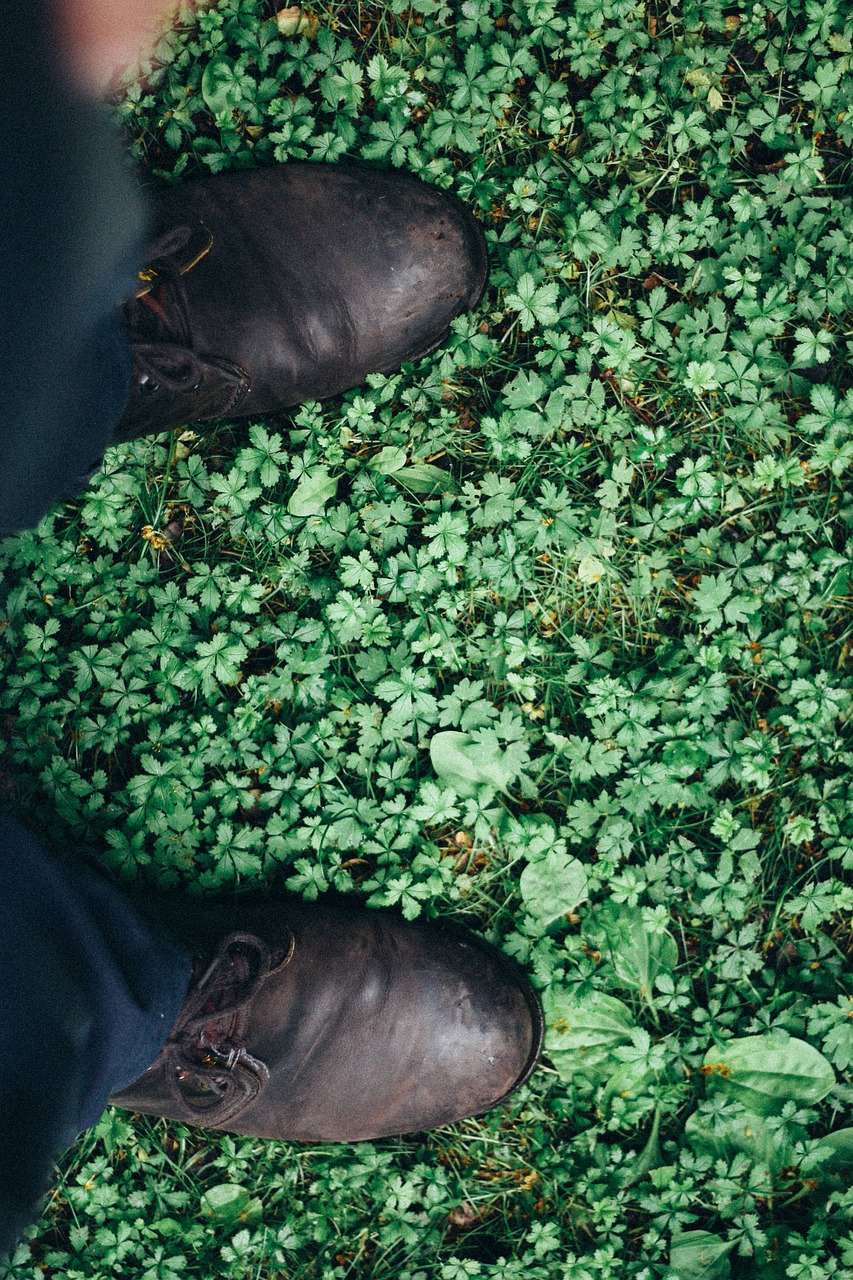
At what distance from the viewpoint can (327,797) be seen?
268 centimetres

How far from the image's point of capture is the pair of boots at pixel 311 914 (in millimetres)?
2436

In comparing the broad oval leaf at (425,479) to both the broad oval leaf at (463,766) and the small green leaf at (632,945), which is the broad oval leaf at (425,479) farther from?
the small green leaf at (632,945)

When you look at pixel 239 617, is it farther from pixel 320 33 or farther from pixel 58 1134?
pixel 320 33

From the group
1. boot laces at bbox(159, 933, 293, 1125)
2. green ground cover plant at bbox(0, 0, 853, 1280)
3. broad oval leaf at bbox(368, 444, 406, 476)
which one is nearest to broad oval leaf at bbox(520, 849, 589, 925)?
green ground cover plant at bbox(0, 0, 853, 1280)

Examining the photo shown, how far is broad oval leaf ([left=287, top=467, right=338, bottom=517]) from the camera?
277cm

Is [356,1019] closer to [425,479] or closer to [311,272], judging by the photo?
[425,479]

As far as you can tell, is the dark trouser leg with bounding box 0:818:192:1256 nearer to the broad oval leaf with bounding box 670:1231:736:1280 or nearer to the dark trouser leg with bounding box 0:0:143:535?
the dark trouser leg with bounding box 0:0:143:535

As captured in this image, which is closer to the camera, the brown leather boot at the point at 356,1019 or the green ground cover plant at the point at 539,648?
the brown leather boot at the point at 356,1019

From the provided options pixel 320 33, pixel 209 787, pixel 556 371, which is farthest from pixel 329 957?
pixel 320 33

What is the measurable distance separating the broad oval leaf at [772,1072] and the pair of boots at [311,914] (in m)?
0.58

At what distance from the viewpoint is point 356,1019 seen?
8.39 feet

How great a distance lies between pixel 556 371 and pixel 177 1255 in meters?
2.82

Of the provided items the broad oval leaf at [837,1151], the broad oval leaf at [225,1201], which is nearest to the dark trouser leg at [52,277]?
the broad oval leaf at [225,1201]

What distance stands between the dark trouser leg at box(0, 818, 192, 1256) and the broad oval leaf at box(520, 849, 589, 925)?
0.99 metres
